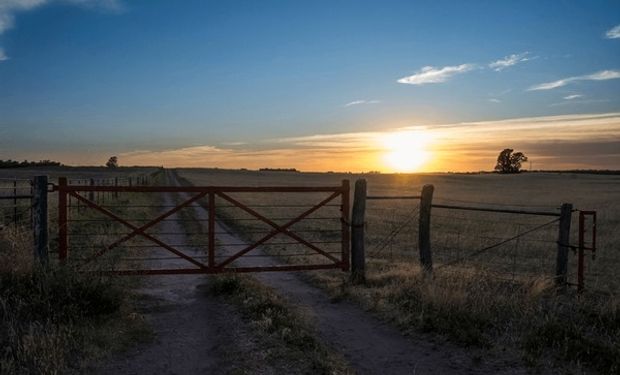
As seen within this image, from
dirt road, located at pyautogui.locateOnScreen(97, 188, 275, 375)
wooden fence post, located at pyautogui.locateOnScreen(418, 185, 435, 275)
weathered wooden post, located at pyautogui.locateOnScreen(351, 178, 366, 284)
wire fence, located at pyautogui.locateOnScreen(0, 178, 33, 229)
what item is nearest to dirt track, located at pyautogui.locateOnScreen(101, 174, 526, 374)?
dirt road, located at pyautogui.locateOnScreen(97, 188, 275, 375)

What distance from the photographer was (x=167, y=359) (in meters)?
6.49

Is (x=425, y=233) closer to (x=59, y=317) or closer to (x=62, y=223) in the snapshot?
(x=62, y=223)

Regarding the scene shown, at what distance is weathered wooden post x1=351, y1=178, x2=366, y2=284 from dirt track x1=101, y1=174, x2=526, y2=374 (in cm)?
133

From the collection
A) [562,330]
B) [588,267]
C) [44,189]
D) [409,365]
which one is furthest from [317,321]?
[588,267]

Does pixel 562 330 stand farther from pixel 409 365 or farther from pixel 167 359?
pixel 167 359

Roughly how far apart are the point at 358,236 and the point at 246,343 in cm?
481

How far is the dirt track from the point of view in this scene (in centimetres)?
640

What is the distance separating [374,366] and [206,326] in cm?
258

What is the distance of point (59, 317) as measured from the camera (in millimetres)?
7160

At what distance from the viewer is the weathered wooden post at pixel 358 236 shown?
36.5ft

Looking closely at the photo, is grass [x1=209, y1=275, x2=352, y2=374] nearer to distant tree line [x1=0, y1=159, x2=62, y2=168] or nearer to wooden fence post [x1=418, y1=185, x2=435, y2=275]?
wooden fence post [x1=418, y1=185, x2=435, y2=275]

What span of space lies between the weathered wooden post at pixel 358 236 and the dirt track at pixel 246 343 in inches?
52.3

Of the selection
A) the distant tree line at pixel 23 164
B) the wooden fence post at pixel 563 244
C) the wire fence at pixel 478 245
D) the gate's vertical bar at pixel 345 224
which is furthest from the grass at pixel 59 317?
the distant tree line at pixel 23 164

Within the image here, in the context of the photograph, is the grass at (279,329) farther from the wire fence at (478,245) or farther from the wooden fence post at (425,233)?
the wooden fence post at (425,233)
